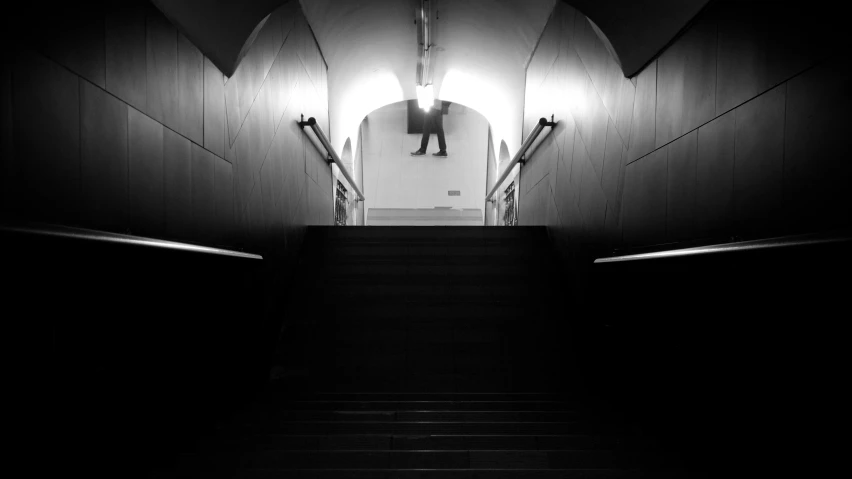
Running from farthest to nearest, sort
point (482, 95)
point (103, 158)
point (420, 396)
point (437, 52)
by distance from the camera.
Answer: point (482, 95) < point (437, 52) < point (420, 396) < point (103, 158)

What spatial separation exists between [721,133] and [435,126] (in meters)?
12.8

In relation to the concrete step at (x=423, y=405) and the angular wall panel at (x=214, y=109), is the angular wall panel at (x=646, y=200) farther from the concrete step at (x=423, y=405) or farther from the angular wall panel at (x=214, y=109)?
the angular wall panel at (x=214, y=109)

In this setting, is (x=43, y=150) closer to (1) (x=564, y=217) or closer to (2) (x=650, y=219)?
(2) (x=650, y=219)

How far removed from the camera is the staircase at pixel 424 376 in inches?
81.1

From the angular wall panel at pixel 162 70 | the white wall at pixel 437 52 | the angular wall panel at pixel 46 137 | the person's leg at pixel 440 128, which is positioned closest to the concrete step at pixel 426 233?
the white wall at pixel 437 52

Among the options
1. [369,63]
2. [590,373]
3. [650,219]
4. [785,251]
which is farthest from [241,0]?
[369,63]

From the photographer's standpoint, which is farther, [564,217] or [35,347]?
[564,217]

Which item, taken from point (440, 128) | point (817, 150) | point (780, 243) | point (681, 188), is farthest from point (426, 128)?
point (780, 243)

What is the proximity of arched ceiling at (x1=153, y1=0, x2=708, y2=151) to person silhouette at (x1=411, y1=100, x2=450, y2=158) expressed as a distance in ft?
12.1

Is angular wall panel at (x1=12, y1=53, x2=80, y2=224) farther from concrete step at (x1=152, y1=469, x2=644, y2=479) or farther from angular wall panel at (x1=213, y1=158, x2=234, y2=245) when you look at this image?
angular wall panel at (x1=213, y1=158, x2=234, y2=245)

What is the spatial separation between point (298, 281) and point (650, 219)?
2999 millimetres

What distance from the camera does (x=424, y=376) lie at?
140 inches

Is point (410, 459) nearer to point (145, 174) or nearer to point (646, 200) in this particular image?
point (145, 174)

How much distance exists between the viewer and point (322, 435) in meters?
2.36
